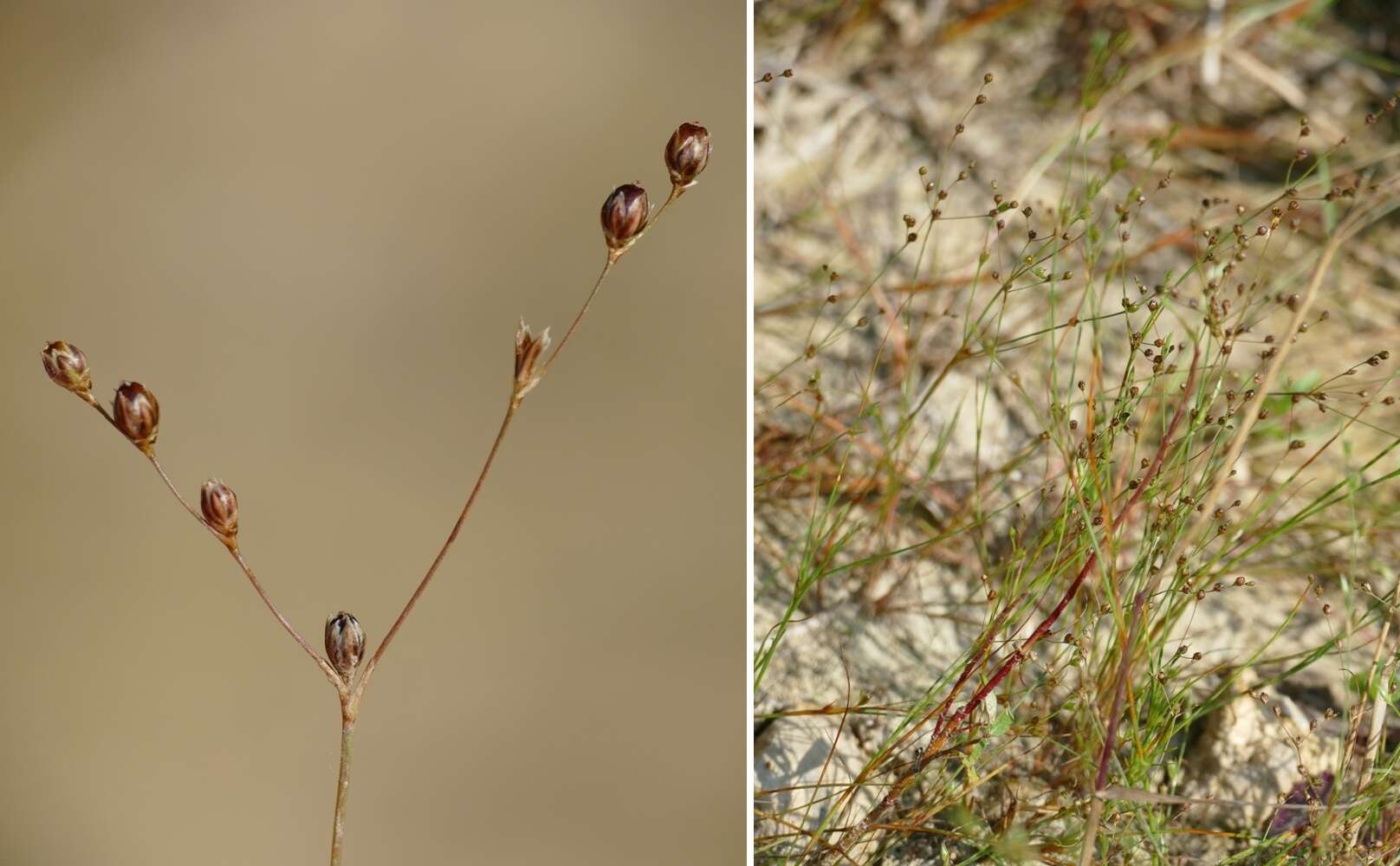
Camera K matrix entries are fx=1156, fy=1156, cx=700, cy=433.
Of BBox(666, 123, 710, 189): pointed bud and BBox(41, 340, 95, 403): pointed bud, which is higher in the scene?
BBox(666, 123, 710, 189): pointed bud

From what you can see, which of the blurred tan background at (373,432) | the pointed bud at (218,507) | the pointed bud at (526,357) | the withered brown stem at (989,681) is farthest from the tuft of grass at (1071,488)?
the pointed bud at (218,507)

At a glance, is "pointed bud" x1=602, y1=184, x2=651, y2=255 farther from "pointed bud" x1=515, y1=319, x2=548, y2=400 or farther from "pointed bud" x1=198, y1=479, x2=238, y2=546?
"pointed bud" x1=198, y1=479, x2=238, y2=546

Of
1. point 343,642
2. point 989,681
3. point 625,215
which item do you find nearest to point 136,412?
point 343,642

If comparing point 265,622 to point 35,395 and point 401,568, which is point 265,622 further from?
point 35,395

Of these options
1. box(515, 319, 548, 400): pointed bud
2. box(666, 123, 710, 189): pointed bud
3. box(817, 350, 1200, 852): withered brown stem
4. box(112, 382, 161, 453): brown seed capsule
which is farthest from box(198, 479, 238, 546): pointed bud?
box(817, 350, 1200, 852): withered brown stem

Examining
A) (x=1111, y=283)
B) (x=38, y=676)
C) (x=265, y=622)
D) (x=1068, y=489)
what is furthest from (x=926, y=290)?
(x=38, y=676)

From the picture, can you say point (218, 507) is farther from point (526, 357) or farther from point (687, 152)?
point (687, 152)

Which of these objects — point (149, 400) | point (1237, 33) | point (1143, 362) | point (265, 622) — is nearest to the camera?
point (149, 400)
